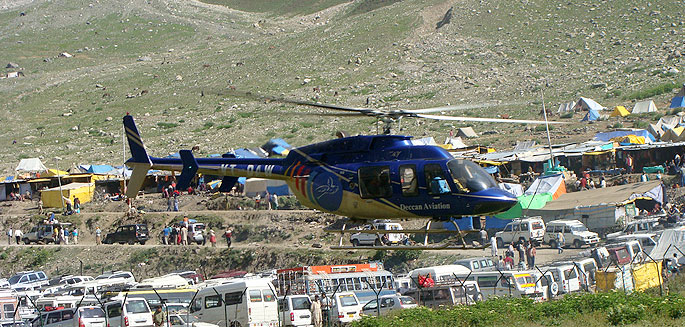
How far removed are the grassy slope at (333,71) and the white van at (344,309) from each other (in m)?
39.7

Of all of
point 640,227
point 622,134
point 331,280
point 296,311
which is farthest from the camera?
point 622,134

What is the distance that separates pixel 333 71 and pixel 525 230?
218 feet

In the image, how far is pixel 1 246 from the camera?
53.7m

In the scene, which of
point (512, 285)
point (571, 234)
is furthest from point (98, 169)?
point (512, 285)

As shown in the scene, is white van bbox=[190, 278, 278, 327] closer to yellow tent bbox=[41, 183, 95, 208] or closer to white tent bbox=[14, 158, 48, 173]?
yellow tent bbox=[41, 183, 95, 208]

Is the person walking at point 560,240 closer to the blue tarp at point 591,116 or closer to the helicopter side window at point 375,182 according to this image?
the helicopter side window at point 375,182

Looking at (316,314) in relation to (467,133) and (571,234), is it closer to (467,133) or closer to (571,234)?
(571,234)

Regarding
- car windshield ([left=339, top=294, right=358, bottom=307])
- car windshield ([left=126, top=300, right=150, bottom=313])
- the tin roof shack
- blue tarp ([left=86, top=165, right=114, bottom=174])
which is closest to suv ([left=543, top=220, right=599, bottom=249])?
the tin roof shack

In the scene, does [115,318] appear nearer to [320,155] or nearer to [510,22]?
[320,155]

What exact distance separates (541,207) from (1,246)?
33403mm

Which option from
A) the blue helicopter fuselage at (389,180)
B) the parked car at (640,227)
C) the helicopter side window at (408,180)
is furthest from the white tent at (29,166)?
the helicopter side window at (408,180)

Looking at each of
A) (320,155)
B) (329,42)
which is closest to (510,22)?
(329,42)

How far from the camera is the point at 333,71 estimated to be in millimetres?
102375

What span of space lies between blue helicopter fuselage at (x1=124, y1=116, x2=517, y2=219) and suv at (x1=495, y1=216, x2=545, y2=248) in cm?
1882
